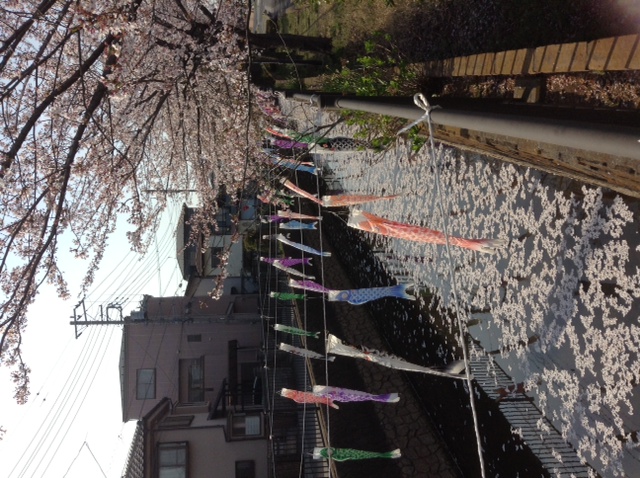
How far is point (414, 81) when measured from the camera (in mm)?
7074

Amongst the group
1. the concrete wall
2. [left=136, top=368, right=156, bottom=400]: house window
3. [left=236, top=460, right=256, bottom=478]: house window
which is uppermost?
[left=136, top=368, right=156, bottom=400]: house window

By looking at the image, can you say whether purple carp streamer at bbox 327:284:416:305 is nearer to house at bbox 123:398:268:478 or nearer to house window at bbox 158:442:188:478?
house at bbox 123:398:268:478

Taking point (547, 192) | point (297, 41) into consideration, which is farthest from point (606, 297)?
point (297, 41)

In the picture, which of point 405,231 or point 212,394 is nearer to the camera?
point 405,231

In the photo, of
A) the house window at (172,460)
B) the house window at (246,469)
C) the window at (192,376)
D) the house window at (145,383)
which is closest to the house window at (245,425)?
the house window at (246,469)

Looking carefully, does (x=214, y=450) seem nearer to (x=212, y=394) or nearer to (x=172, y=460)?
(x=172, y=460)

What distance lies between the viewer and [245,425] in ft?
49.4

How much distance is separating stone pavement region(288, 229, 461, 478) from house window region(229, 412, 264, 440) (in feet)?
12.4

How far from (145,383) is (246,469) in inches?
325

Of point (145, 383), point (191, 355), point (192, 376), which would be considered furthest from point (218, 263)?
point (145, 383)

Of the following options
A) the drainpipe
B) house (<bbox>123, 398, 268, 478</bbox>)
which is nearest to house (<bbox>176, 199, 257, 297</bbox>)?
house (<bbox>123, 398, 268, 478</bbox>)

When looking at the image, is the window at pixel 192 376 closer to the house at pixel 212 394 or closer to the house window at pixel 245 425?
the house at pixel 212 394

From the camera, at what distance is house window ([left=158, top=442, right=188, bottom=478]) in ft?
45.0

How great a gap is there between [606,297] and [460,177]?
3250mm
